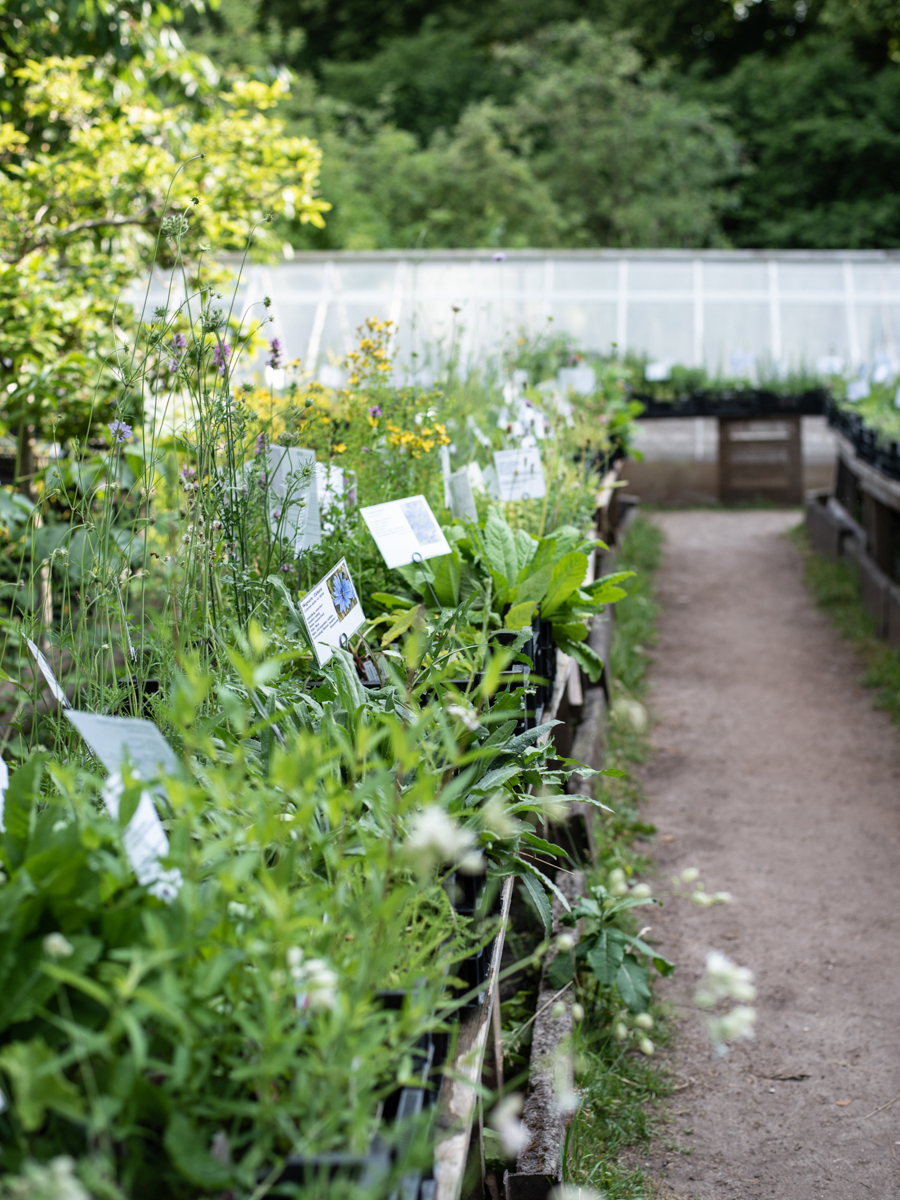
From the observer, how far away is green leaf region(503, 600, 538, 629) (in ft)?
6.15

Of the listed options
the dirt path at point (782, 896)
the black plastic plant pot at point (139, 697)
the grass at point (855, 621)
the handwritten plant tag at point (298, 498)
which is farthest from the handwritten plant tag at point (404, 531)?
the grass at point (855, 621)

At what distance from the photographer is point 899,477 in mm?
4281

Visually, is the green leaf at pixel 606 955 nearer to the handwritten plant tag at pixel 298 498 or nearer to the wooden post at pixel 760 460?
the handwritten plant tag at pixel 298 498

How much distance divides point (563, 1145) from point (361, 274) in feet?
28.5

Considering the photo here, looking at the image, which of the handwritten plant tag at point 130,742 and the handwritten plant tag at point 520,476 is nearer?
the handwritten plant tag at point 130,742

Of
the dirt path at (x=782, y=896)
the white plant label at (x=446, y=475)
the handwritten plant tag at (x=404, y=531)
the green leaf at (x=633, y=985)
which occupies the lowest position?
the dirt path at (x=782, y=896)

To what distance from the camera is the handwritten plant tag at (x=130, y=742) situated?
95 centimetres

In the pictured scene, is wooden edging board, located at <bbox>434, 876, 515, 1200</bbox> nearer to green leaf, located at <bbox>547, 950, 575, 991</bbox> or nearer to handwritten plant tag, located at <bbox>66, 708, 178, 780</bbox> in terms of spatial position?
handwritten plant tag, located at <bbox>66, 708, 178, 780</bbox>

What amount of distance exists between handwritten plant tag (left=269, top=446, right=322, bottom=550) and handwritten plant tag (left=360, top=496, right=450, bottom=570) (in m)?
0.11

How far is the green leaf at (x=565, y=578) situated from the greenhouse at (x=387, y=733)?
0.03 feet

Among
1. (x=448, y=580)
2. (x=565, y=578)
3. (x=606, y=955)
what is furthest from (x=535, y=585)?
(x=606, y=955)

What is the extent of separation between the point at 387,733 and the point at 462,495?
47.9 inches

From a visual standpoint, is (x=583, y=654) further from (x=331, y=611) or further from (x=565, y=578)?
(x=331, y=611)

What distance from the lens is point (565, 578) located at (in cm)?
206
